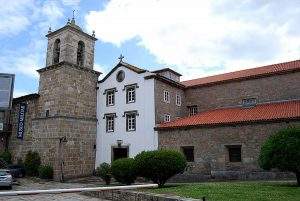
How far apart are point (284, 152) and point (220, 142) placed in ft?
26.9

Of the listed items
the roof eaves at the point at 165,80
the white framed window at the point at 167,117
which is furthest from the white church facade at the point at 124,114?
the white framed window at the point at 167,117

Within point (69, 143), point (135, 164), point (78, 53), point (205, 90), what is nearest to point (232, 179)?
point (135, 164)

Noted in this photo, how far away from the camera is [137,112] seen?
94.4 feet

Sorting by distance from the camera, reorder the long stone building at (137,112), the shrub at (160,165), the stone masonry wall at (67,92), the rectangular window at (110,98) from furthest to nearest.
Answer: the rectangular window at (110,98) < the stone masonry wall at (67,92) < the long stone building at (137,112) < the shrub at (160,165)

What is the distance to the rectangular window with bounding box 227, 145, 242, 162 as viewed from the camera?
23766mm

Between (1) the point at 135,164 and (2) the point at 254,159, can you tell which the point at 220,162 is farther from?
(1) the point at 135,164

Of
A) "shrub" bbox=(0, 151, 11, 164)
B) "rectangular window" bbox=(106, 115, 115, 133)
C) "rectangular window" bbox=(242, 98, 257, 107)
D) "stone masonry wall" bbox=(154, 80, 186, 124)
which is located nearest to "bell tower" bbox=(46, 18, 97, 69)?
"rectangular window" bbox=(106, 115, 115, 133)

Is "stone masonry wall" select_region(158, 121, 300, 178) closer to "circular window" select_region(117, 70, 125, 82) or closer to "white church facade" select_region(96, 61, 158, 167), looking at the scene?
"white church facade" select_region(96, 61, 158, 167)

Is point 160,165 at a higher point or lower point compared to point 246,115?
lower

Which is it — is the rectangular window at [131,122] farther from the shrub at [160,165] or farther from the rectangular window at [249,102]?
the shrub at [160,165]

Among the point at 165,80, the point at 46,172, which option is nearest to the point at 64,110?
the point at 46,172

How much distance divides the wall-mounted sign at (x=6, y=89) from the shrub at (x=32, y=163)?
899 inches

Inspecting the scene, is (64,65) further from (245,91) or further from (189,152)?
(245,91)

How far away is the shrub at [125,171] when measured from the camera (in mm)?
20719
